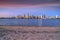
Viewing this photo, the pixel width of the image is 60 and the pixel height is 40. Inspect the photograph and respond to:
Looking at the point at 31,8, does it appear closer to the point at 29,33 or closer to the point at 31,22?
the point at 31,22

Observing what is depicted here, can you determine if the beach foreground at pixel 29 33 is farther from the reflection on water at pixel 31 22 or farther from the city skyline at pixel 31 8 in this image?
the city skyline at pixel 31 8

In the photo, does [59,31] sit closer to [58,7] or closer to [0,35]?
[58,7]

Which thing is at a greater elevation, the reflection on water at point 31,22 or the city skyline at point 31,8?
the city skyline at point 31,8

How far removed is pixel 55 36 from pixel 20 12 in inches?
17.6

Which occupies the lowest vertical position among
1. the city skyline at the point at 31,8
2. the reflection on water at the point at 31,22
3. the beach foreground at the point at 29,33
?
the beach foreground at the point at 29,33

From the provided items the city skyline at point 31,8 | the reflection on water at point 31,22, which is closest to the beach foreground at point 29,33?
the reflection on water at point 31,22

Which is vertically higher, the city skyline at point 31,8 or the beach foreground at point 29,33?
the city skyline at point 31,8

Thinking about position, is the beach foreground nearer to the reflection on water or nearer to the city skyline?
the reflection on water

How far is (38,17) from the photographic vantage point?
1.06 metres

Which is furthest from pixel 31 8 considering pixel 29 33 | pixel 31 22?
pixel 29 33

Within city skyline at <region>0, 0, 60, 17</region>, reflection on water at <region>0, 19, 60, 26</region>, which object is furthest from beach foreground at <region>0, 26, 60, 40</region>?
city skyline at <region>0, 0, 60, 17</region>

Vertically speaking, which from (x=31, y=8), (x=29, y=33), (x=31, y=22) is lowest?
(x=29, y=33)

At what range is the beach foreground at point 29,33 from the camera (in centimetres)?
107

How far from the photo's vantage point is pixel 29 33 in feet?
3.61
